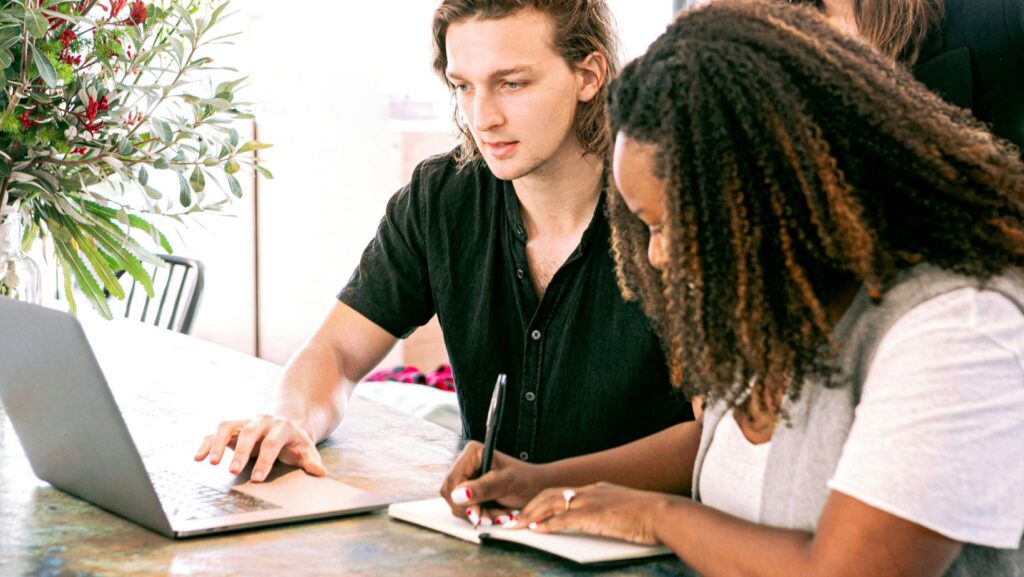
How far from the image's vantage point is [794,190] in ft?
3.11

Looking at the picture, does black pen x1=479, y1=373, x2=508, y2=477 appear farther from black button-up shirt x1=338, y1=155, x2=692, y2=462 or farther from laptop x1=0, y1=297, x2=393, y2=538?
black button-up shirt x1=338, y1=155, x2=692, y2=462

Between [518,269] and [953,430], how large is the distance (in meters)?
0.94

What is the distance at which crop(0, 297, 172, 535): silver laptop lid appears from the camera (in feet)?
3.70

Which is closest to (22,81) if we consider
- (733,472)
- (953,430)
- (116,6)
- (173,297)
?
(116,6)

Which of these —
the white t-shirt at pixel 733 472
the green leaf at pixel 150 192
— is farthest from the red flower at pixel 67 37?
the white t-shirt at pixel 733 472

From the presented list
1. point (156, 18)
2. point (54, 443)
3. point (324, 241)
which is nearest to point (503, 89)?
point (156, 18)

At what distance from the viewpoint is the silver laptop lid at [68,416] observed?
113 centimetres

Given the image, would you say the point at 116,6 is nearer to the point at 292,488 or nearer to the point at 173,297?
the point at 292,488

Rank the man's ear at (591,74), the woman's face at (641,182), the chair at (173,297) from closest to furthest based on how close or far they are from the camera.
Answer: the woman's face at (641,182) → the man's ear at (591,74) → the chair at (173,297)

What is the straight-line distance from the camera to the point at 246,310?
4117 mm

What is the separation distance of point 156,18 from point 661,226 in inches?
34.8

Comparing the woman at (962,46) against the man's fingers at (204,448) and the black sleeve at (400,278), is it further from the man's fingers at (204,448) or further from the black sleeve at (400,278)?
the man's fingers at (204,448)

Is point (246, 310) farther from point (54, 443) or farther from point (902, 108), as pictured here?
point (902, 108)

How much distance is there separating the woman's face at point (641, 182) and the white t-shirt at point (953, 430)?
23 centimetres
